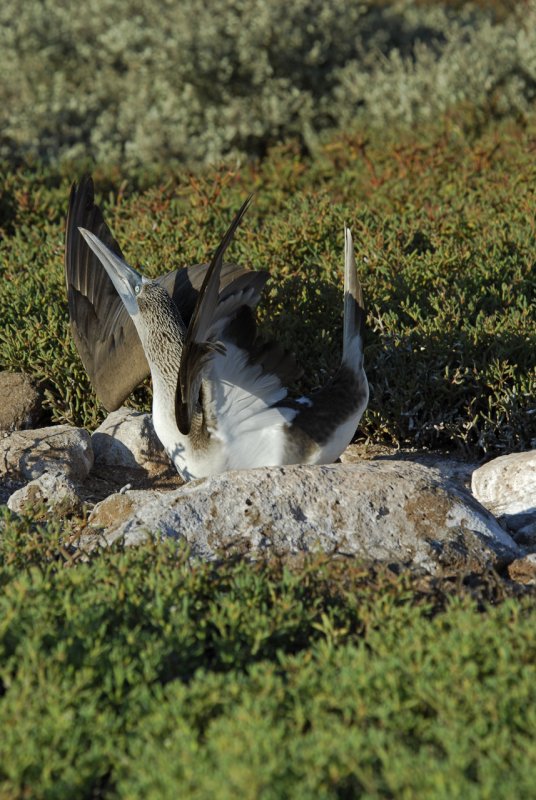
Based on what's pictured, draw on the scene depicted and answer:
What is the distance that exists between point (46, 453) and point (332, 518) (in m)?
1.89

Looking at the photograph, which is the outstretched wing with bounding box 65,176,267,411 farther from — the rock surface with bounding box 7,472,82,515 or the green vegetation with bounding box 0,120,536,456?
the rock surface with bounding box 7,472,82,515

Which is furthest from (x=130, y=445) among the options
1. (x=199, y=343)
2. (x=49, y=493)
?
(x=199, y=343)

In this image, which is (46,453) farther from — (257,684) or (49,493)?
(257,684)

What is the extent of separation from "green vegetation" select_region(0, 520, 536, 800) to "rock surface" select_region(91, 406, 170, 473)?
2181 mm

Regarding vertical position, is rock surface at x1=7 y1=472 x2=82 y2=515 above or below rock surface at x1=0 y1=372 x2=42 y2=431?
above

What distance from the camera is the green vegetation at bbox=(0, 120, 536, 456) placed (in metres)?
5.59

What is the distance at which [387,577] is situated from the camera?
132 inches

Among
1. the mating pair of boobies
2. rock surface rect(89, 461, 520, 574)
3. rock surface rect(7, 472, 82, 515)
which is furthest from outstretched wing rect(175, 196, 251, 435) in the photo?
rock surface rect(7, 472, 82, 515)

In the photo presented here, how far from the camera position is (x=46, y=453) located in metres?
5.23

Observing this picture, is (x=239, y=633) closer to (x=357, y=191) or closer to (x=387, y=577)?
(x=387, y=577)

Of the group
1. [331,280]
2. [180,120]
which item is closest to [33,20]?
[180,120]

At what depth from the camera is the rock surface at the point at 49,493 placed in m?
4.67

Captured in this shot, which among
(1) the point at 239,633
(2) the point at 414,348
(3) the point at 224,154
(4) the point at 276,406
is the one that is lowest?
(3) the point at 224,154

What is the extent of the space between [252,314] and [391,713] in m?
2.34
